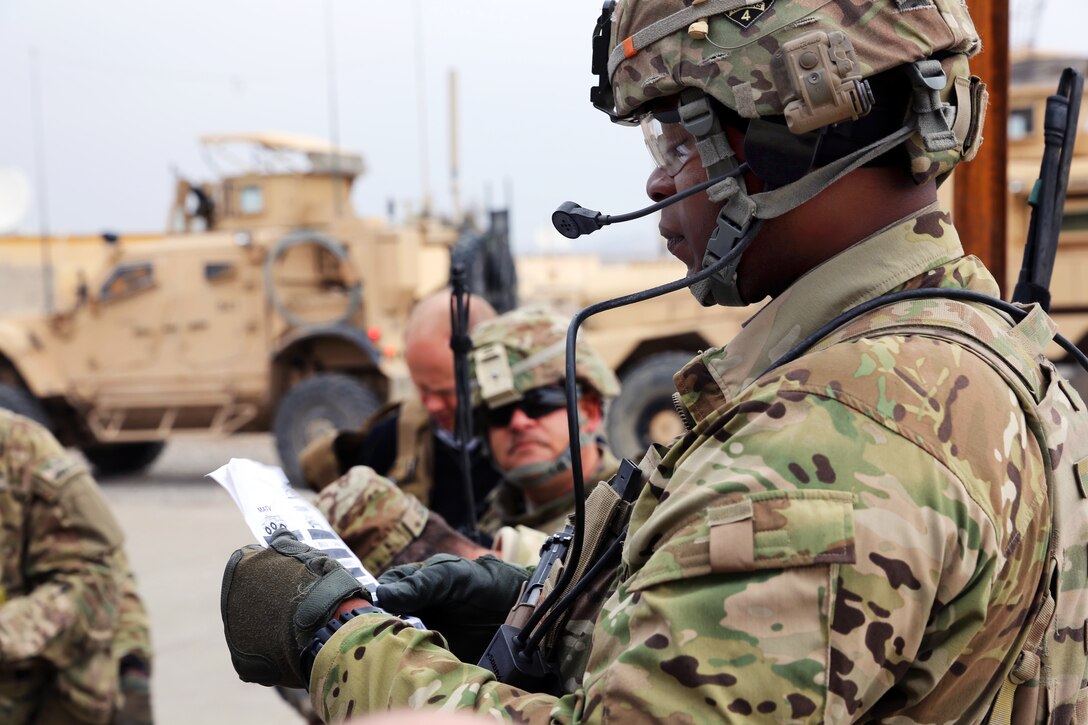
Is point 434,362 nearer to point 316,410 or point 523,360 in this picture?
point 523,360

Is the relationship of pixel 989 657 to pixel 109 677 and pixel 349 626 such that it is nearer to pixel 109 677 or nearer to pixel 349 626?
pixel 349 626

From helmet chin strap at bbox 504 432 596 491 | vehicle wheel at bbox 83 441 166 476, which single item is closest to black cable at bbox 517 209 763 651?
helmet chin strap at bbox 504 432 596 491

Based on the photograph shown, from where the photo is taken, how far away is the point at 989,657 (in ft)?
3.97

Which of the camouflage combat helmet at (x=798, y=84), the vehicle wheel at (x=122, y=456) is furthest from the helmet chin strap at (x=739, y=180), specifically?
the vehicle wheel at (x=122, y=456)

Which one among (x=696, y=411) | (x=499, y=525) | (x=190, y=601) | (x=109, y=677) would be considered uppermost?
(x=696, y=411)

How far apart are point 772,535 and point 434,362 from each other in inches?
102

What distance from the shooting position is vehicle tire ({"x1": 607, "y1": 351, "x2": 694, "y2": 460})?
9336 mm

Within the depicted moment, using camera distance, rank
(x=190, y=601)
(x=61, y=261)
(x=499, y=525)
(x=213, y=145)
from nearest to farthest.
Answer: (x=499, y=525) < (x=190, y=601) < (x=213, y=145) < (x=61, y=261)

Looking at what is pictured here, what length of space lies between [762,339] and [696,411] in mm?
129

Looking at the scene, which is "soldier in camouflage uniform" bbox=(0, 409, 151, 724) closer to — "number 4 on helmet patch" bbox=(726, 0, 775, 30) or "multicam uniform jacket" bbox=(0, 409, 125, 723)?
"multicam uniform jacket" bbox=(0, 409, 125, 723)

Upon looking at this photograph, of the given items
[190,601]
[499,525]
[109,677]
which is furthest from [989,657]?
[190,601]

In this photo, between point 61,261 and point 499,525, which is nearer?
point 499,525

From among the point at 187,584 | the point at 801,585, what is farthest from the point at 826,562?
the point at 187,584

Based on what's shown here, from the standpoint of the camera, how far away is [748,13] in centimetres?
135
